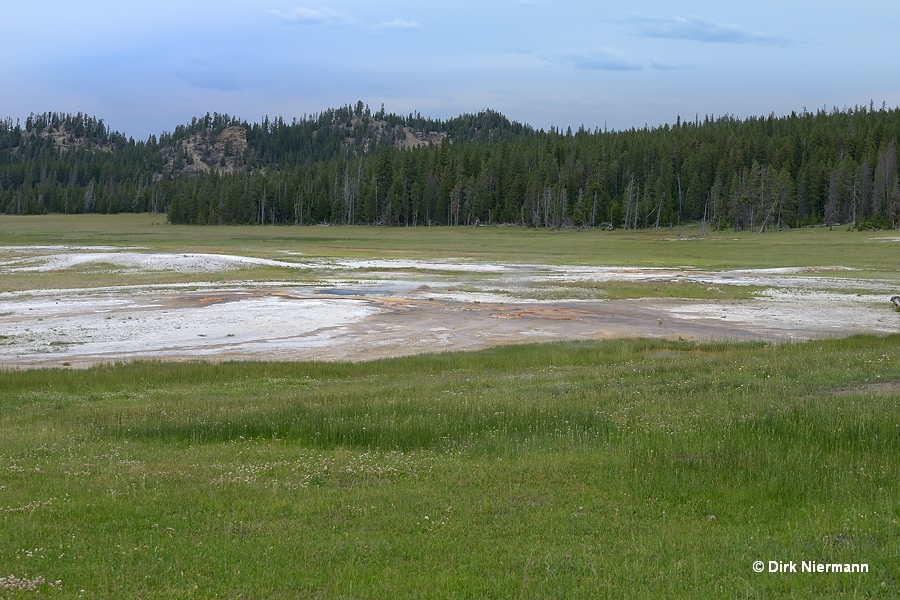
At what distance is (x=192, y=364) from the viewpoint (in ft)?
83.3

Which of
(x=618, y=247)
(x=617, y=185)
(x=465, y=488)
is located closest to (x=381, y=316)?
(x=465, y=488)

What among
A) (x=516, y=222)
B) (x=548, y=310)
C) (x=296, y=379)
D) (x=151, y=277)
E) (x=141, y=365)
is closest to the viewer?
(x=296, y=379)

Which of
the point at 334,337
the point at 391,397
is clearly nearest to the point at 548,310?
the point at 334,337

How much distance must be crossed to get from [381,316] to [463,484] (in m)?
28.1

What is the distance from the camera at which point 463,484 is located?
37.5 feet

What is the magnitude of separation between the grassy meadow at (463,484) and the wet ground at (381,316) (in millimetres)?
8908

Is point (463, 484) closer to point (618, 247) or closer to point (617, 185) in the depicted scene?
point (618, 247)

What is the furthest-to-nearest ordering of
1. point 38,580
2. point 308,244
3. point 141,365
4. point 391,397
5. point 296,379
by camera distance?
point 308,244
point 141,365
point 296,379
point 391,397
point 38,580

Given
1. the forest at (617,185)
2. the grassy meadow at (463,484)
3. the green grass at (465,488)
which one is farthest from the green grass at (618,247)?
the green grass at (465,488)

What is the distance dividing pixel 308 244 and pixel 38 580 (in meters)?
101

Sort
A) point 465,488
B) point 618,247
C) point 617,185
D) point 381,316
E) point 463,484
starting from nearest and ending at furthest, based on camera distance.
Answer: point 465,488 < point 463,484 < point 381,316 < point 618,247 < point 617,185

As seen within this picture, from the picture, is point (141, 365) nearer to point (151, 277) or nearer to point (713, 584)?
point (713, 584)

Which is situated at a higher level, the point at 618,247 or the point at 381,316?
the point at 618,247

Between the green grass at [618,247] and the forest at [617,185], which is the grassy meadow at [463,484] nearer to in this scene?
the green grass at [618,247]
